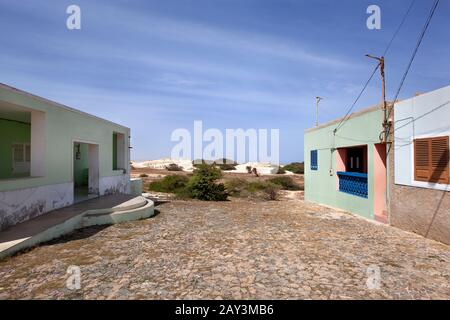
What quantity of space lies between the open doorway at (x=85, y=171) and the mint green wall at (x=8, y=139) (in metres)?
2.04

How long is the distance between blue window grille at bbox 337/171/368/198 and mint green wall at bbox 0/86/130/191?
1012 centimetres

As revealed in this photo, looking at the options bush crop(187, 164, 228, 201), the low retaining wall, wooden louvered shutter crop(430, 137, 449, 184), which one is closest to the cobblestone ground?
the low retaining wall

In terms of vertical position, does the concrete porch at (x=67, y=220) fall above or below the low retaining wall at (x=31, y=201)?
below

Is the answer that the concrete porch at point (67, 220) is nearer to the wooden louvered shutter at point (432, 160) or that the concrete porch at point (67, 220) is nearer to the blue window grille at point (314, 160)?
the wooden louvered shutter at point (432, 160)

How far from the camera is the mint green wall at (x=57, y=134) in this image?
22.4 ft

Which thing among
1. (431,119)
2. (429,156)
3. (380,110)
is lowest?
(429,156)

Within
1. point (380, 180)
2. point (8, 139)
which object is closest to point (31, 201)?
point (8, 139)

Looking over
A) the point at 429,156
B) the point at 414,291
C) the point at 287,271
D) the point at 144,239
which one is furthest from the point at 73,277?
the point at 429,156

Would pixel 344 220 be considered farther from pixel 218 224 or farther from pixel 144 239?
pixel 144 239

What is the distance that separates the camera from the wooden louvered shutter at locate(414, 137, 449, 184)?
251 inches

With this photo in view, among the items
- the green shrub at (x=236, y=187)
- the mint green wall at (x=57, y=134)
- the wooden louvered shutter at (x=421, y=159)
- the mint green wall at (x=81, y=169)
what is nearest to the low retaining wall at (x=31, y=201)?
the mint green wall at (x=57, y=134)

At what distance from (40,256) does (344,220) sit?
8.59 m

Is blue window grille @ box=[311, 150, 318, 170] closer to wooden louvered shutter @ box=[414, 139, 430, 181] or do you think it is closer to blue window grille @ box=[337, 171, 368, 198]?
blue window grille @ box=[337, 171, 368, 198]
